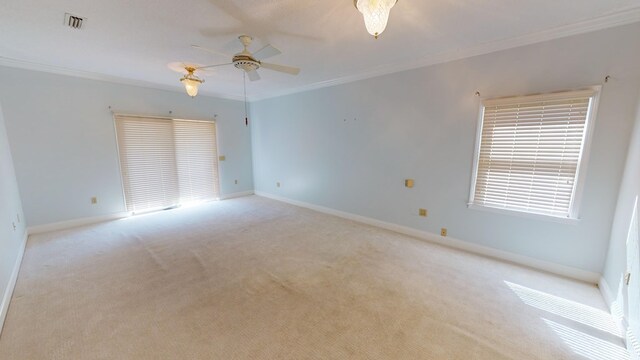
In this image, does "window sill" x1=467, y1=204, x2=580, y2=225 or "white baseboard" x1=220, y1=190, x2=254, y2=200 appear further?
"white baseboard" x1=220, y1=190, x2=254, y2=200

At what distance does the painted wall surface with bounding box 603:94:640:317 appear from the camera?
1.88 meters

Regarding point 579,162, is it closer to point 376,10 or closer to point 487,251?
point 487,251

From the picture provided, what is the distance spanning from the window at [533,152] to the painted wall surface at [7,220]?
4.77m

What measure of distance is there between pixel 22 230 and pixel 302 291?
4.06 metres

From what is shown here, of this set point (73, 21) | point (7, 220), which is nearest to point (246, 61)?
point (73, 21)

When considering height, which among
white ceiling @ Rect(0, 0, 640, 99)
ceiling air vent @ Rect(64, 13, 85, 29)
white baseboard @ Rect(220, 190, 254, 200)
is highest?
white ceiling @ Rect(0, 0, 640, 99)

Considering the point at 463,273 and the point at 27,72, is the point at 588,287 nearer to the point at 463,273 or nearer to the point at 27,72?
the point at 463,273

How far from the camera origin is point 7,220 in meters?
2.47

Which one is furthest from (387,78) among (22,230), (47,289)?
(22,230)

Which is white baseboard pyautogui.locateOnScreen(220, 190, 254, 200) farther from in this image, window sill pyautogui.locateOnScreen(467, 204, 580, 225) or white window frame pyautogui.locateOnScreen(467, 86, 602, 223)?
white window frame pyautogui.locateOnScreen(467, 86, 602, 223)

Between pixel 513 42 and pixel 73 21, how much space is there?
14.2 ft

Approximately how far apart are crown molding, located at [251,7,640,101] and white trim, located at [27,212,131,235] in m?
4.76

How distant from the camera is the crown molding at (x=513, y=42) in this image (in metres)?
2.02

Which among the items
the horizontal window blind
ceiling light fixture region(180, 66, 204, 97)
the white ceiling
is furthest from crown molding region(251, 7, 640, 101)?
the horizontal window blind
